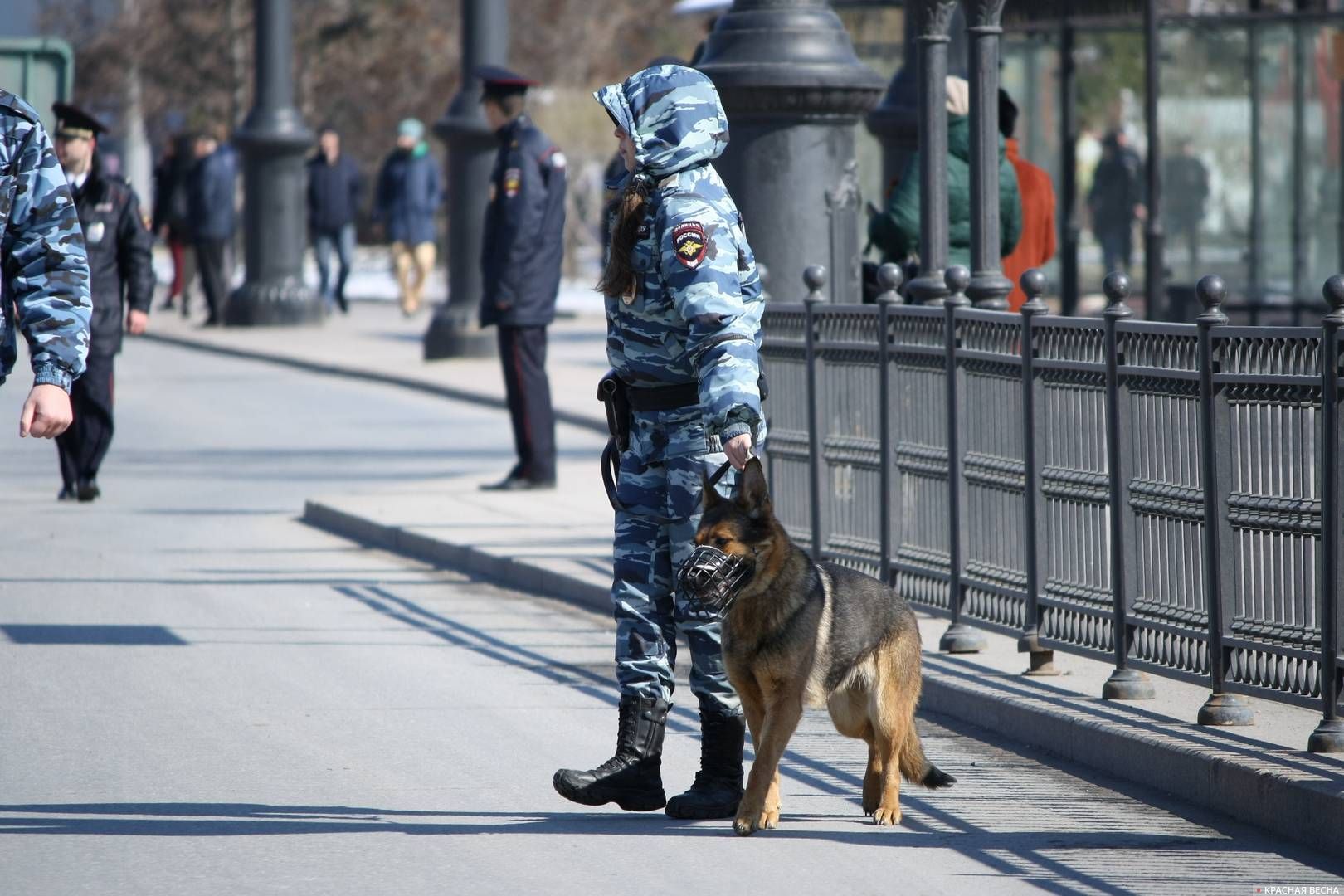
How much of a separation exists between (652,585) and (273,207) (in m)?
20.8

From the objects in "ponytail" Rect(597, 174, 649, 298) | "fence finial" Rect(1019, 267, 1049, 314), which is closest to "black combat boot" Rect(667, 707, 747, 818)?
"ponytail" Rect(597, 174, 649, 298)

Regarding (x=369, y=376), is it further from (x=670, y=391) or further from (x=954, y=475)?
(x=670, y=391)

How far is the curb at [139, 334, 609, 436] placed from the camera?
16906 millimetres

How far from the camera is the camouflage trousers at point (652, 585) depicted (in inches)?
232

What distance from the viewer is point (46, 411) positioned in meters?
5.39

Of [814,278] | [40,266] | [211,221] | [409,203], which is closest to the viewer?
[40,266]

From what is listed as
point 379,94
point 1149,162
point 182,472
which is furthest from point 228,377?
point 379,94

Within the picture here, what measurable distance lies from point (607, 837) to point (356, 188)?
75.5 feet

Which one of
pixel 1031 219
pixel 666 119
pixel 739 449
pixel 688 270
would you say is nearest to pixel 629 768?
pixel 739 449

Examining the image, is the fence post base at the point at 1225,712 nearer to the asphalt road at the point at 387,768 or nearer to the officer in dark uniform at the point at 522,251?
the asphalt road at the point at 387,768

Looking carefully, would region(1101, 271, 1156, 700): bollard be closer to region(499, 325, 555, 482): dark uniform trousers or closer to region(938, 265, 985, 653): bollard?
region(938, 265, 985, 653): bollard

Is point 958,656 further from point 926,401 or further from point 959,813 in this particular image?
point 959,813

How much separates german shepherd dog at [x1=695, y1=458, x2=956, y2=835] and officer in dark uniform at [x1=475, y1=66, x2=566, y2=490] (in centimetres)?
644

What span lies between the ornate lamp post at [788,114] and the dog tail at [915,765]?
4154mm
